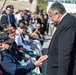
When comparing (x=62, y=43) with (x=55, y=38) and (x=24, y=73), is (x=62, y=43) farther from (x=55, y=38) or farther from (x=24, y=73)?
(x=24, y=73)

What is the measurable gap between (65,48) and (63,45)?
5cm

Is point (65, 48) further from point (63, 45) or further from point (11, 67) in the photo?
point (11, 67)

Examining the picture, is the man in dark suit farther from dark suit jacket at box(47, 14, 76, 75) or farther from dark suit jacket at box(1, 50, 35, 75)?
dark suit jacket at box(1, 50, 35, 75)

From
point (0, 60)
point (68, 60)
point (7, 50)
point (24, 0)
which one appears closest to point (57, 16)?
point (68, 60)

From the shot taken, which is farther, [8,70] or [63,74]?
[8,70]

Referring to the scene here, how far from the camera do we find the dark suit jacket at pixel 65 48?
4418mm

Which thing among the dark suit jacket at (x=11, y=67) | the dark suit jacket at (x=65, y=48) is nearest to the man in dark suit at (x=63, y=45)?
the dark suit jacket at (x=65, y=48)

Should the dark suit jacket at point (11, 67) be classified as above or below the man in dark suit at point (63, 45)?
below

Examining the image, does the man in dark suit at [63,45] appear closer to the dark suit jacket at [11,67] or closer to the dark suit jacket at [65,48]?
the dark suit jacket at [65,48]

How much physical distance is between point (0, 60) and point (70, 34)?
4.28 ft

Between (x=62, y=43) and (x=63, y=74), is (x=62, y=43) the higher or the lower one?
the higher one

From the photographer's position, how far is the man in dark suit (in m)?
4.43

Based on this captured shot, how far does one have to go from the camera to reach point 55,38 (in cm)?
463

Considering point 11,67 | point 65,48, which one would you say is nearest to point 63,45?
point 65,48
